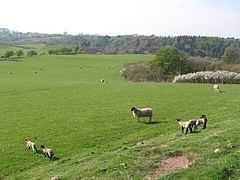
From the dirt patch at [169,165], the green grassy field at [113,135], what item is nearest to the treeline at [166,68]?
the green grassy field at [113,135]

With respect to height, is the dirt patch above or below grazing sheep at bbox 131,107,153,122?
above

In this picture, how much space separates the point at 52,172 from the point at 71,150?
480 centimetres

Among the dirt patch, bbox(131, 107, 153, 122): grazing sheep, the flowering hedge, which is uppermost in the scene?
the dirt patch

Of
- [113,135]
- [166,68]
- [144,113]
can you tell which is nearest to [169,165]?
[113,135]

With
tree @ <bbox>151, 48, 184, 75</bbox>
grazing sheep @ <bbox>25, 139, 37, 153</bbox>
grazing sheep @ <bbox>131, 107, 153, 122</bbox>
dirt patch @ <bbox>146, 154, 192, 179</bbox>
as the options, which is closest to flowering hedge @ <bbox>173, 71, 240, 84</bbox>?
tree @ <bbox>151, 48, 184, 75</bbox>

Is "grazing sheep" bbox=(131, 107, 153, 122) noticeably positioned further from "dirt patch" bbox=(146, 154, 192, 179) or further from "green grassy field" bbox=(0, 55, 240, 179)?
"dirt patch" bbox=(146, 154, 192, 179)

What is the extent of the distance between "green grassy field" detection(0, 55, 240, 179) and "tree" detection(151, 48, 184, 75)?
34086mm

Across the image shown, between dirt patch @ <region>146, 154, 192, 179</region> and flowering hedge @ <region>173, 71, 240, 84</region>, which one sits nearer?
dirt patch @ <region>146, 154, 192, 179</region>

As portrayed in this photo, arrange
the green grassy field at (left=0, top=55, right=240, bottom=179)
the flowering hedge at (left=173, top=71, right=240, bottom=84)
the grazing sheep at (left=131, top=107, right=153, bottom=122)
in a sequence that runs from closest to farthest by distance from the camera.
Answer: the green grassy field at (left=0, top=55, right=240, bottom=179), the grazing sheep at (left=131, top=107, right=153, bottom=122), the flowering hedge at (left=173, top=71, right=240, bottom=84)

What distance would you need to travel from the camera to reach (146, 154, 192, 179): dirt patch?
15.0m

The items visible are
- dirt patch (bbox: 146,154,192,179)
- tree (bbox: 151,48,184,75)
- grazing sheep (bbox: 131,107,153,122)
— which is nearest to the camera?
dirt patch (bbox: 146,154,192,179)

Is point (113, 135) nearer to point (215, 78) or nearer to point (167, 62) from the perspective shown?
point (215, 78)

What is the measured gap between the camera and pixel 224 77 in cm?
7275

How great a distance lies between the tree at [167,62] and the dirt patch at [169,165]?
7162 cm
